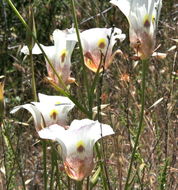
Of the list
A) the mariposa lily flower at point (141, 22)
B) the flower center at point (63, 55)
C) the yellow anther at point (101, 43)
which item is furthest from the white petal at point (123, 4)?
the flower center at point (63, 55)

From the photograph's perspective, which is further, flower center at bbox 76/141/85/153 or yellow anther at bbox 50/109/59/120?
yellow anther at bbox 50/109/59/120

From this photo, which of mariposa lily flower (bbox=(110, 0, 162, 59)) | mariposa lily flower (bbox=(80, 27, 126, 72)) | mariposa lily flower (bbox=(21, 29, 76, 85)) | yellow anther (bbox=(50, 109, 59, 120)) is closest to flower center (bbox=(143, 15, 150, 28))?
mariposa lily flower (bbox=(110, 0, 162, 59))

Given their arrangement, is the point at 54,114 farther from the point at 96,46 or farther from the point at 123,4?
the point at 123,4

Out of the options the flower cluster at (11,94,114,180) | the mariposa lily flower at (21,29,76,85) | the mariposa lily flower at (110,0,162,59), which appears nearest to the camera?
the flower cluster at (11,94,114,180)

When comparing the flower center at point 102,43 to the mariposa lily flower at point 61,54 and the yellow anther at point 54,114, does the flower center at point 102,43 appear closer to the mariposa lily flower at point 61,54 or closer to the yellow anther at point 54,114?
the mariposa lily flower at point 61,54

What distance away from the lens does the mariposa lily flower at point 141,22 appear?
4.85 feet

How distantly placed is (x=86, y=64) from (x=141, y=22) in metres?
0.23

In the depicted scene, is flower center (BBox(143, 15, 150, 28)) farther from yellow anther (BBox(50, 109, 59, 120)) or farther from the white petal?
yellow anther (BBox(50, 109, 59, 120))

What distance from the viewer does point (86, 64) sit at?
1608 millimetres

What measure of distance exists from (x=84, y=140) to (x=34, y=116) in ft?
0.80

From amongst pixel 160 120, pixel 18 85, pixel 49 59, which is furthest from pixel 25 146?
pixel 49 59

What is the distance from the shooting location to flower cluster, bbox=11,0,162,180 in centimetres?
133

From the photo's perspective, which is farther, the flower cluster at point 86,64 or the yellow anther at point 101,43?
the yellow anther at point 101,43

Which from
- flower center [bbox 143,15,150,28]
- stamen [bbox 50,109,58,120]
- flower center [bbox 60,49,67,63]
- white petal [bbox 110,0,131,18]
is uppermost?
white petal [bbox 110,0,131,18]
